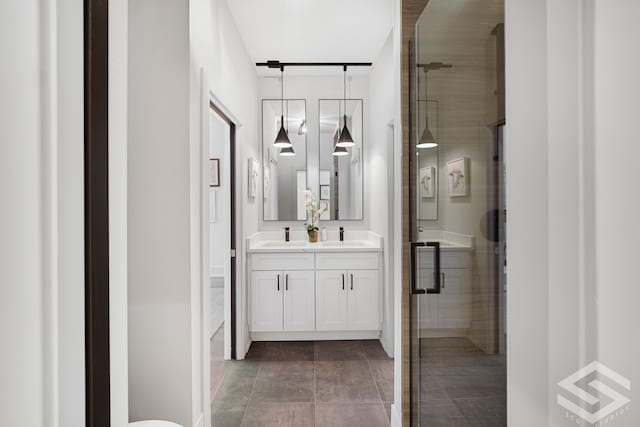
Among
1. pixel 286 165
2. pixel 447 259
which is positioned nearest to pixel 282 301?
pixel 286 165

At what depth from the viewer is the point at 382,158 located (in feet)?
11.3

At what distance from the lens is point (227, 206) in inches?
123

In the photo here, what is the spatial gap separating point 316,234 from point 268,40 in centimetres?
197

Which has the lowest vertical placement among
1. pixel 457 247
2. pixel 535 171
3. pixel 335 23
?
pixel 457 247

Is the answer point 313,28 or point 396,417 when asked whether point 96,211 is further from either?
point 313,28

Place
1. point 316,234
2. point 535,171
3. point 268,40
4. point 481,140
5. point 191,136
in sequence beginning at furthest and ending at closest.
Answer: point 316,234
point 268,40
point 191,136
point 481,140
point 535,171

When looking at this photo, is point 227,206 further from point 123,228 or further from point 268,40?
point 123,228

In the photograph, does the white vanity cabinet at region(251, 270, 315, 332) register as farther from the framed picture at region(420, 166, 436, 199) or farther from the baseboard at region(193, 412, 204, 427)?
the framed picture at region(420, 166, 436, 199)

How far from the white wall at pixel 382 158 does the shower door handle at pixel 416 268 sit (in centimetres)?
141

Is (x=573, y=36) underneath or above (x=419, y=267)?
above

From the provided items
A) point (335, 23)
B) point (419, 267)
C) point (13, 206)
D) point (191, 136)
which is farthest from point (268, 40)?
point (13, 206)

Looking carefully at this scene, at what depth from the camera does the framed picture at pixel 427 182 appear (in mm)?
1613

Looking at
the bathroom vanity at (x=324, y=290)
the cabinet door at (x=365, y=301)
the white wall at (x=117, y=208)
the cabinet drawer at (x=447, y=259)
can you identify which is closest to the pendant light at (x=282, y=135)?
the bathroom vanity at (x=324, y=290)

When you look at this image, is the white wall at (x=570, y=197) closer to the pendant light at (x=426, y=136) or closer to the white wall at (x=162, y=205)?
the pendant light at (x=426, y=136)
